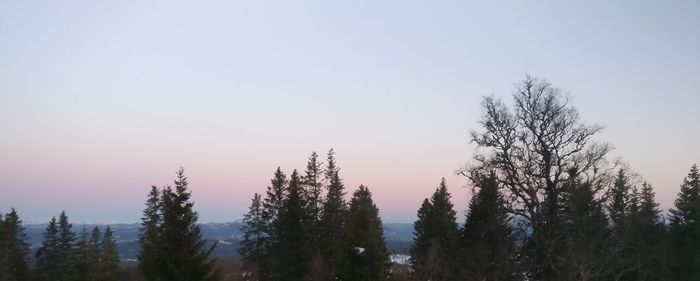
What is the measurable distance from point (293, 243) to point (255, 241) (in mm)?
15036

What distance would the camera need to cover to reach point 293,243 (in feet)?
134

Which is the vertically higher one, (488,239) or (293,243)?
(293,243)

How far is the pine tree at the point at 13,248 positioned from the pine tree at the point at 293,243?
26265 millimetres

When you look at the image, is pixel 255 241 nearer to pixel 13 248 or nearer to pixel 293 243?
pixel 293 243

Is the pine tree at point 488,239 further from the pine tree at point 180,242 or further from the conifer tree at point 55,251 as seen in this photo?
the conifer tree at point 55,251

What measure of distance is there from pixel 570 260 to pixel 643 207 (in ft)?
149

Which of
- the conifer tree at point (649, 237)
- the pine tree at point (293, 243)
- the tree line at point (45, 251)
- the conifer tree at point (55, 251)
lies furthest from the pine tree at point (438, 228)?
the conifer tree at point (55, 251)

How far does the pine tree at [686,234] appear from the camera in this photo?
143ft

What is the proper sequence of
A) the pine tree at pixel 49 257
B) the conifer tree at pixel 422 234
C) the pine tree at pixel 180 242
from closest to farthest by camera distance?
the pine tree at pixel 180 242
the conifer tree at pixel 422 234
the pine tree at pixel 49 257

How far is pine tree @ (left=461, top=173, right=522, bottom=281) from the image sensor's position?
74.4 ft

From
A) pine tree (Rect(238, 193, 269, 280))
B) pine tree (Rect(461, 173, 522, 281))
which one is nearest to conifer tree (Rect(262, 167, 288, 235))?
pine tree (Rect(238, 193, 269, 280))

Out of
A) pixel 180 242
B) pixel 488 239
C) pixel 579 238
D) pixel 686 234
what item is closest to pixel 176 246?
pixel 180 242

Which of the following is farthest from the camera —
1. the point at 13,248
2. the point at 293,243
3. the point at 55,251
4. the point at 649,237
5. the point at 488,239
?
the point at 55,251

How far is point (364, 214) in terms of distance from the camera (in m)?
23.4
